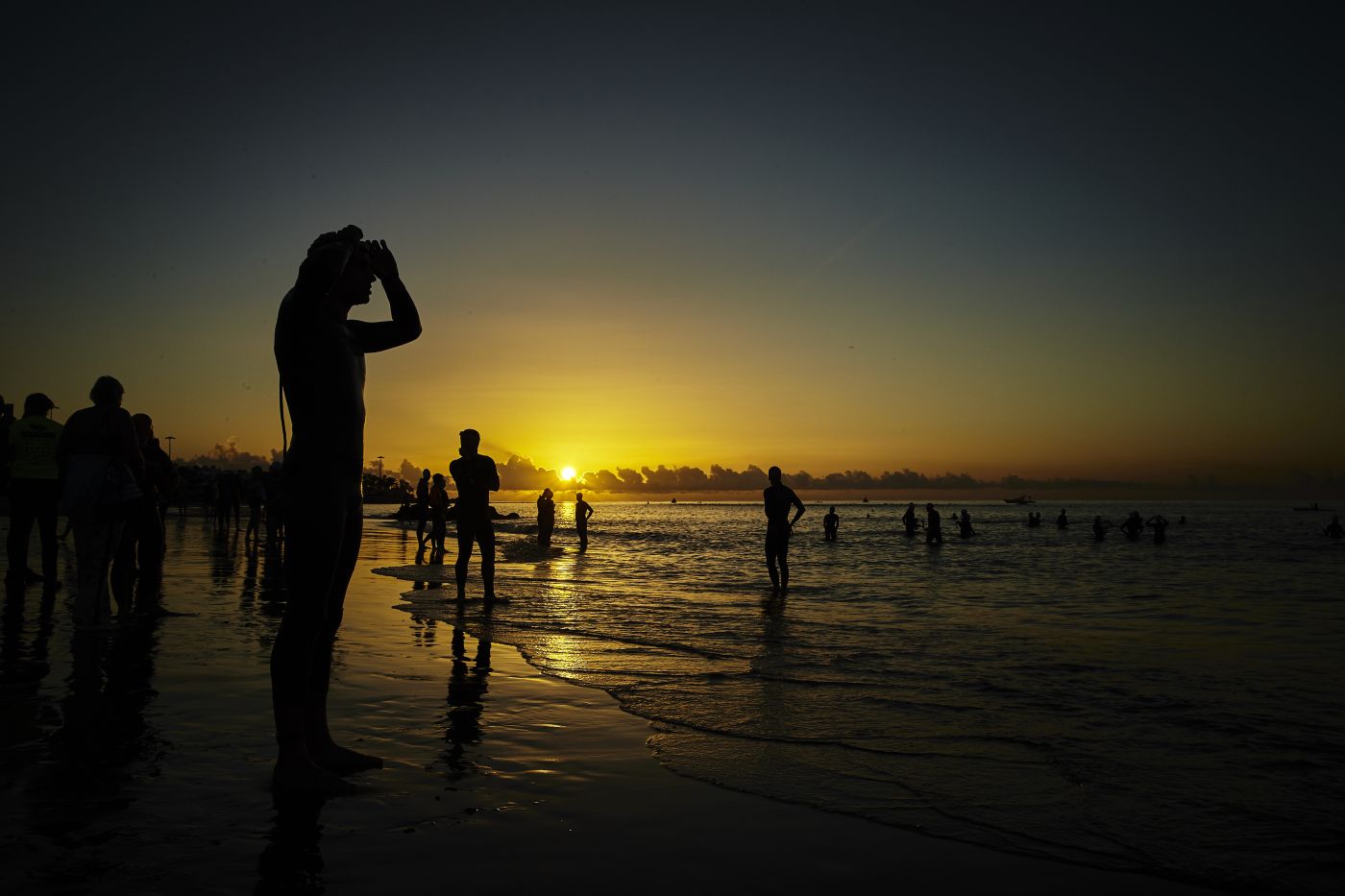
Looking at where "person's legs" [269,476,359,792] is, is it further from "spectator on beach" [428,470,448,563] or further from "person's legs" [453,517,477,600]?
"spectator on beach" [428,470,448,563]

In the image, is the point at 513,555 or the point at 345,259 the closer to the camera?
the point at 345,259

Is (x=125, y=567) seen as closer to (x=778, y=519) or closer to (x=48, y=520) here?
(x=48, y=520)

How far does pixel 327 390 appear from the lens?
3.66m

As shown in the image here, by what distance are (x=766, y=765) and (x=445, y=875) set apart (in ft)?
6.82

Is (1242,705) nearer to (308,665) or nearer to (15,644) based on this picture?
(308,665)

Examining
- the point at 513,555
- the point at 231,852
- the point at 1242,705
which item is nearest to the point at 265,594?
the point at 231,852

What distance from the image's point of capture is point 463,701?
18.1ft

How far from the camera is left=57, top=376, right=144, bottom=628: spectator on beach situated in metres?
7.26

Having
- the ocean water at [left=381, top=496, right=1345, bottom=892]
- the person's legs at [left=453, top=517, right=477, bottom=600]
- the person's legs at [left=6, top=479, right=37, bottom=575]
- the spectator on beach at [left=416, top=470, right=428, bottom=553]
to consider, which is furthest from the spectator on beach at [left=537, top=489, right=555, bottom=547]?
the person's legs at [left=6, top=479, right=37, bottom=575]

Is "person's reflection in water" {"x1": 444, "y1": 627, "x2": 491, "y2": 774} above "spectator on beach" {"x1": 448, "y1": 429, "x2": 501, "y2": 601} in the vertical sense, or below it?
below

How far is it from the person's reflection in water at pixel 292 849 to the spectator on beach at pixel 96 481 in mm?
5139

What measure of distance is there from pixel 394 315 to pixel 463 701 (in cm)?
269

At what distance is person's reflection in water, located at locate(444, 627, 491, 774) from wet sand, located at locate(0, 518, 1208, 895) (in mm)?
26

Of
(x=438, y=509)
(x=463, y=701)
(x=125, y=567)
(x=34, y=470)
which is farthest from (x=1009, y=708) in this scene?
(x=438, y=509)
